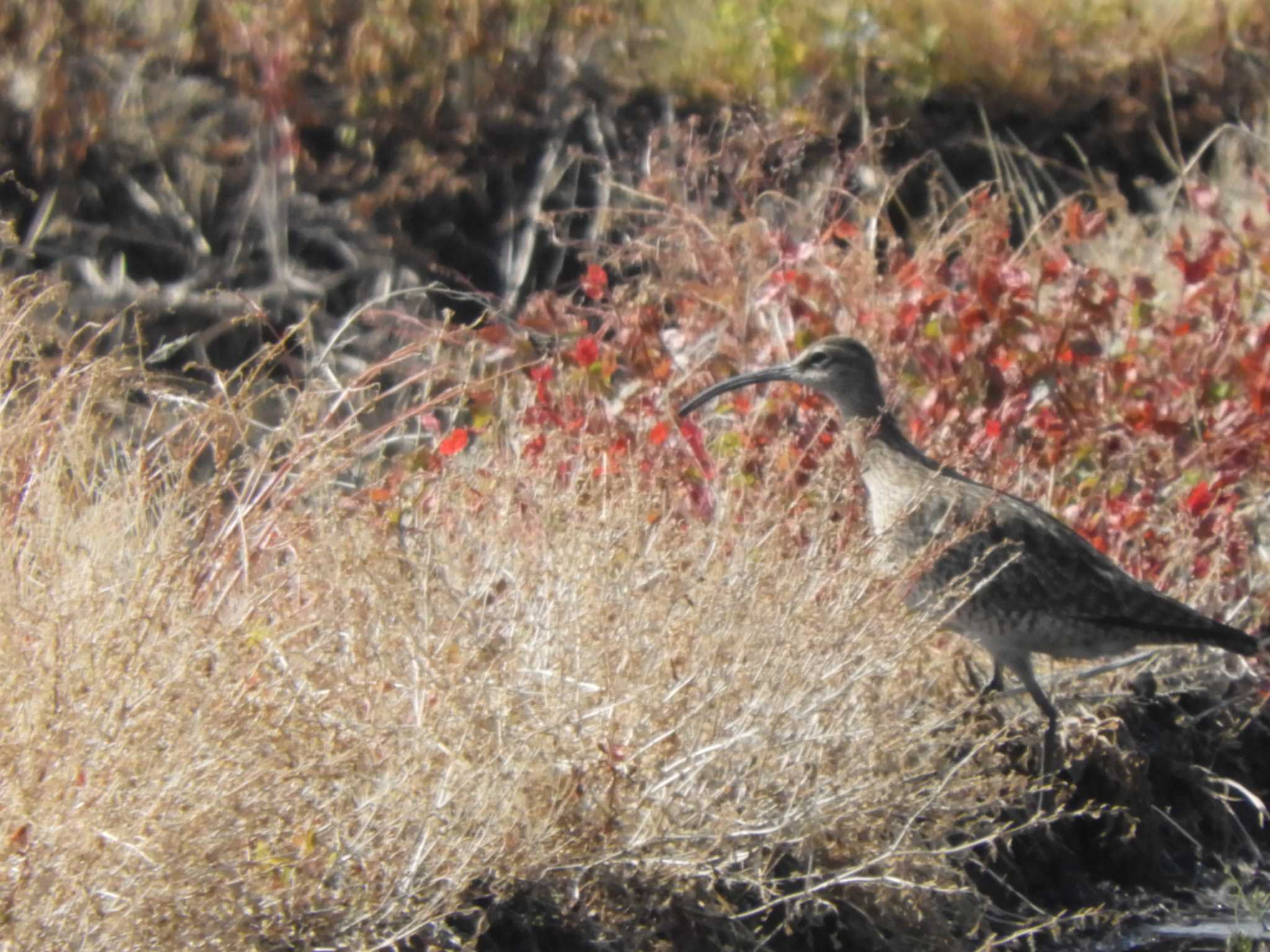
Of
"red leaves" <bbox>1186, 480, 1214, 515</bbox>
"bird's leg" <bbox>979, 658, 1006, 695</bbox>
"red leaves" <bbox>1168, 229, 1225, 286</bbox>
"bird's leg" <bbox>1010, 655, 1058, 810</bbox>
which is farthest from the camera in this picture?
"red leaves" <bbox>1168, 229, 1225, 286</bbox>

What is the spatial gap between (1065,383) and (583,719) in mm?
3298

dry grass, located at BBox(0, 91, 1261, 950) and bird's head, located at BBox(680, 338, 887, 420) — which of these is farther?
bird's head, located at BBox(680, 338, 887, 420)

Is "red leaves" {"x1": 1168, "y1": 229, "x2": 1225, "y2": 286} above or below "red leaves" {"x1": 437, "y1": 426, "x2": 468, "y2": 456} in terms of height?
above

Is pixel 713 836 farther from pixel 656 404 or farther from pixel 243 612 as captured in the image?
pixel 656 404

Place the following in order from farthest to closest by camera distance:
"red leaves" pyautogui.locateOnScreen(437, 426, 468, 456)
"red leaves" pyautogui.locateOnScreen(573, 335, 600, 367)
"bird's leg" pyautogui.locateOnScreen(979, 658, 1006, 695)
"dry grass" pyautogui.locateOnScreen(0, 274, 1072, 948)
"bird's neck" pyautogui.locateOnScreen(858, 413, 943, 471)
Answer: "red leaves" pyautogui.locateOnScreen(573, 335, 600, 367)
"bird's neck" pyautogui.locateOnScreen(858, 413, 943, 471)
"bird's leg" pyautogui.locateOnScreen(979, 658, 1006, 695)
"red leaves" pyautogui.locateOnScreen(437, 426, 468, 456)
"dry grass" pyautogui.locateOnScreen(0, 274, 1072, 948)

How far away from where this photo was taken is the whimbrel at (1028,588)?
5801 millimetres

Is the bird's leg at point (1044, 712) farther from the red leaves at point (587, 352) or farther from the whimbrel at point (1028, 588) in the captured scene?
the red leaves at point (587, 352)

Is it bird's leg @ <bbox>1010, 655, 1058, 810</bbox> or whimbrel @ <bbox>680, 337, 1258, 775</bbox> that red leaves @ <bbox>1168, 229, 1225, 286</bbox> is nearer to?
whimbrel @ <bbox>680, 337, 1258, 775</bbox>

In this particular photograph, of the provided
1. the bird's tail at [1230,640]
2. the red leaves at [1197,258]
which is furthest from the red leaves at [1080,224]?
the bird's tail at [1230,640]

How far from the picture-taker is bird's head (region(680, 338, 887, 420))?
6.38m

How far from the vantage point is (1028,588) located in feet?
19.2

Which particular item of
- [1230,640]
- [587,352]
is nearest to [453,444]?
[587,352]

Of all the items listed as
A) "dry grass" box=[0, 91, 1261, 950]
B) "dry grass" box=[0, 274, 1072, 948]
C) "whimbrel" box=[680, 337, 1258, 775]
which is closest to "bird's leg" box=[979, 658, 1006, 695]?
"whimbrel" box=[680, 337, 1258, 775]

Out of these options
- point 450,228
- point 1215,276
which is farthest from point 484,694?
point 450,228
